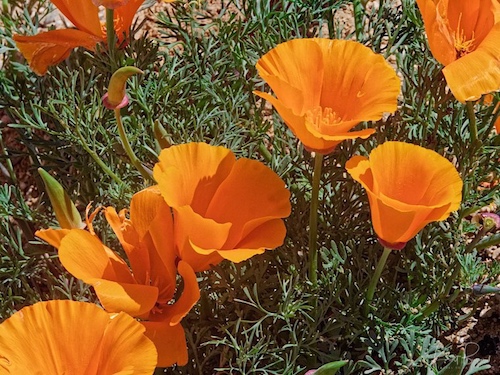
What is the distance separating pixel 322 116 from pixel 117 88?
0.32 m

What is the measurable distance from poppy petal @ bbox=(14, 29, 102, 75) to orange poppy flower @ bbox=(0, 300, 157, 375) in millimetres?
572

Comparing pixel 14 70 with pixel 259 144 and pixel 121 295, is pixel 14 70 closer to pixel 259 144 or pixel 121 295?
pixel 259 144

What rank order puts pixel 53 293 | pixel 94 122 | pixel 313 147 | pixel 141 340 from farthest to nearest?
pixel 94 122 < pixel 53 293 < pixel 313 147 < pixel 141 340

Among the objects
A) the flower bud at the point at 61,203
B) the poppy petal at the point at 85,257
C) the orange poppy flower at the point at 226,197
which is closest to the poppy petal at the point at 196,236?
the orange poppy flower at the point at 226,197

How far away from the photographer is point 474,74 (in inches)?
42.5

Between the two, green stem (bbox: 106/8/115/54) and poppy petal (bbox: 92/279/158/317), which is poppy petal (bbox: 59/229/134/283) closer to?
poppy petal (bbox: 92/279/158/317)

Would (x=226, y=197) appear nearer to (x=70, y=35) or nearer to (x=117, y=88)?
(x=117, y=88)

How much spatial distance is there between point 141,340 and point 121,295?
8 cm

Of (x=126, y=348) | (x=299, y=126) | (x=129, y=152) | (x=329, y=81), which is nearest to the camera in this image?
(x=126, y=348)

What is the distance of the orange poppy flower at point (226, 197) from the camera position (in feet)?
3.24

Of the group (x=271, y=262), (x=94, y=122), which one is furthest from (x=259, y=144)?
(x=94, y=122)

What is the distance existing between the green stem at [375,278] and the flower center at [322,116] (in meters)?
0.21

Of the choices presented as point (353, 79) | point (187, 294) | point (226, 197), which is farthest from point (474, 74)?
point (187, 294)

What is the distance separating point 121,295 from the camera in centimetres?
92
